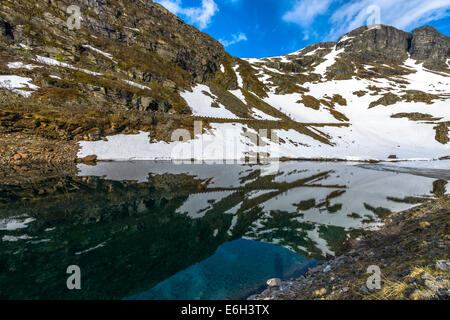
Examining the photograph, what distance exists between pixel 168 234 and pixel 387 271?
28.7 ft

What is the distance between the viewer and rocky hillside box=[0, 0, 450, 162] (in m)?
36.0

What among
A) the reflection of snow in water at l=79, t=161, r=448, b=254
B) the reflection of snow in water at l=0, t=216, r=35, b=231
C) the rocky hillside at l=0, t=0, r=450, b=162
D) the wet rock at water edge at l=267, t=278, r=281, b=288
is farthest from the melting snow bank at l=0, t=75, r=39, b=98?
the wet rock at water edge at l=267, t=278, r=281, b=288

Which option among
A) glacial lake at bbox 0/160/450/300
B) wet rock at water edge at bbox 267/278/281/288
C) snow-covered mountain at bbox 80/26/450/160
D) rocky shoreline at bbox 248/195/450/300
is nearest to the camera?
rocky shoreline at bbox 248/195/450/300

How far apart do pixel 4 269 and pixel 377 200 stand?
2305cm

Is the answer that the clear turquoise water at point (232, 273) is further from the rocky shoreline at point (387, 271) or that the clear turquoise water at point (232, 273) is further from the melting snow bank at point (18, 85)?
the melting snow bank at point (18, 85)

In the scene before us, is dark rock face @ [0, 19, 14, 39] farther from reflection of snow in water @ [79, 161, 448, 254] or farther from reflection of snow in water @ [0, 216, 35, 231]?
reflection of snow in water @ [0, 216, 35, 231]

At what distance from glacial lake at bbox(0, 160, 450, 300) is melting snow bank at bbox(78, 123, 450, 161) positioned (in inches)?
705

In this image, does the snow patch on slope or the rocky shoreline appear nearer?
the rocky shoreline

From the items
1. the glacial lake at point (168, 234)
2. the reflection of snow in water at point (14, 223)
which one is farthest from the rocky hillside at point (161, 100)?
the reflection of snow in water at point (14, 223)

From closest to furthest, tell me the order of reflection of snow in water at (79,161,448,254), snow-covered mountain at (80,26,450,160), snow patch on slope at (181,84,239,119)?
reflection of snow in water at (79,161,448,254)
snow-covered mountain at (80,26,450,160)
snow patch on slope at (181,84,239,119)

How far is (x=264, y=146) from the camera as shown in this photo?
46.9 metres

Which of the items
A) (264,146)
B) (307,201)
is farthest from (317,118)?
(307,201)
